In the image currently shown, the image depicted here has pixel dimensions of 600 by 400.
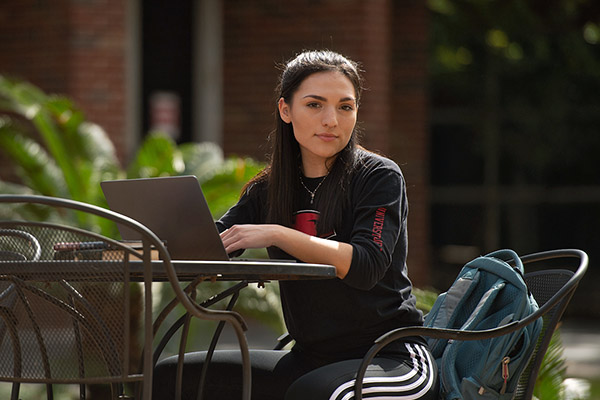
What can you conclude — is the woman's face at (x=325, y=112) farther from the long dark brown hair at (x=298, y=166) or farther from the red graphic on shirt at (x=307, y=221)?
the red graphic on shirt at (x=307, y=221)

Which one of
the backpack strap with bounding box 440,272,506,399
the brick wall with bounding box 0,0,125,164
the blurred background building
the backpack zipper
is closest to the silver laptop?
the backpack strap with bounding box 440,272,506,399

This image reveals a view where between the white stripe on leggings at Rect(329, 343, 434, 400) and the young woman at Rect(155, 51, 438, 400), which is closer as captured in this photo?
the white stripe on leggings at Rect(329, 343, 434, 400)

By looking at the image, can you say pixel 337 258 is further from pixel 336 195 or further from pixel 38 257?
pixel 38 257

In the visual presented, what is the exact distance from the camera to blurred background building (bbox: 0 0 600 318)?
8.30 metres

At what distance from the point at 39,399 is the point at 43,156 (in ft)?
5.34

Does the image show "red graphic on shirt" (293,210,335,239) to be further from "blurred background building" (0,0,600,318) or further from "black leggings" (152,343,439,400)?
"blurred background building" (0,0,600,318)

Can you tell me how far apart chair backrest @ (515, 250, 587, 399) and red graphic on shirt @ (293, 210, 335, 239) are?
728mm

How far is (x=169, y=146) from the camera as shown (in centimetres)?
656

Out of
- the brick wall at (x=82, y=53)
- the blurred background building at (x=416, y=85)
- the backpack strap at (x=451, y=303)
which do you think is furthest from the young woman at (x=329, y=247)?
the brick wall at (x=82, y=53)

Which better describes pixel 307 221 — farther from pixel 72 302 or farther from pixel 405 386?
pixel 72 302

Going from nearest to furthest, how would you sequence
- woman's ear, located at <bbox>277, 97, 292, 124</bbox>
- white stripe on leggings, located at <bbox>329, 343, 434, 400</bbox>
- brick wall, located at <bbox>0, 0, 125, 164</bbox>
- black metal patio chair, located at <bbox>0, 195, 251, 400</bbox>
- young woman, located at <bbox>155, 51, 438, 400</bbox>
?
1. black metal patio chair, located at <bbox>0, 195, 251, 400</bbox>
2. white stripe on leggings, located at <bbox>329, 343, 434, 400</bbox>
3. young woman, located at <bbox>155, 51, 438, 400</bbox>
4. woman's ear, located at <bbox>277, 97, 292, 124</bbox>
5. brick wall, located at <bbox>0, 0, 125, 164</bbox>

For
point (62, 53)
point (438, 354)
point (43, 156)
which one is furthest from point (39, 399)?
point (438, 354)

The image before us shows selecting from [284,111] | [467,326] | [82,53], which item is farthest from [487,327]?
[82,53]

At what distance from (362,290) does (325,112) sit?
0.56m
